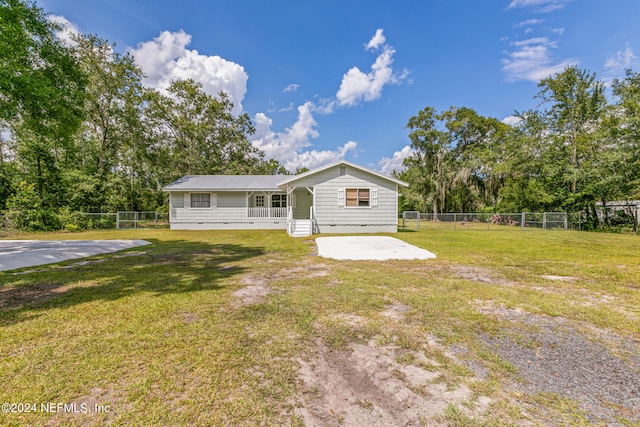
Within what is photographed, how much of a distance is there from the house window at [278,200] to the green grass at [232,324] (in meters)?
12.3

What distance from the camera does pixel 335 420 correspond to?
1.78m

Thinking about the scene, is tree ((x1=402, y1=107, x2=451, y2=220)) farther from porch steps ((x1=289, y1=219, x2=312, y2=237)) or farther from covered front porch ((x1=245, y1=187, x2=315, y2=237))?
porch steps ((x1=289, y1=219, x2=312, y2=237))

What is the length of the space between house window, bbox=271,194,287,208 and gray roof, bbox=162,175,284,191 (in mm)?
928

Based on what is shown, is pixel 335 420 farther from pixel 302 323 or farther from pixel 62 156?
pixel 62 156

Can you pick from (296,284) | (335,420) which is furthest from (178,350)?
(296,284)

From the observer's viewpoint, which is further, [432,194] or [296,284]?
[432,194]

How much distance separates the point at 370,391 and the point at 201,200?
18.1 m

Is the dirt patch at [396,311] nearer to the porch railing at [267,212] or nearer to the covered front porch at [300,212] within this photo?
the covered front porch at [300,212]

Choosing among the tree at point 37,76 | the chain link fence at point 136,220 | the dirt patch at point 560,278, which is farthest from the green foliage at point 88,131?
the dirt patch at point 560,278

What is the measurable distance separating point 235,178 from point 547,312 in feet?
62.8

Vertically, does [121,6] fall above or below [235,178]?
above

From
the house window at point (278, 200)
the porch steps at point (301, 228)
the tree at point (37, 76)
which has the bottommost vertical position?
the porch steps at point (301, 228)

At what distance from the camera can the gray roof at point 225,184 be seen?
1747 centimetres

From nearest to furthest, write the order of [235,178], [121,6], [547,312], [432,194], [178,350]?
[178,350], [547,312], [121,6], [235,178], [432,194]
